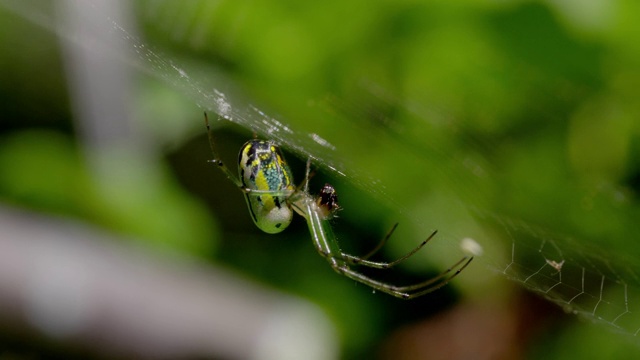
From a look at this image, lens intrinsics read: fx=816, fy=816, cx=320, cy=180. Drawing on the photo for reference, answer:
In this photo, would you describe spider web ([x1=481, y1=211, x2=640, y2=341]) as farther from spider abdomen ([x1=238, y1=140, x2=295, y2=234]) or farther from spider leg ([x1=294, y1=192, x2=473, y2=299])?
spider abdomen ([x1=238, y1=140, x2=295, y2=234])

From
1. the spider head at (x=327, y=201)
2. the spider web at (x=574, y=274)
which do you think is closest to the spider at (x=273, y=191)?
the spider head at (x=327, y=201)

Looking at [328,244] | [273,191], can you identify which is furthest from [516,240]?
[273,191]

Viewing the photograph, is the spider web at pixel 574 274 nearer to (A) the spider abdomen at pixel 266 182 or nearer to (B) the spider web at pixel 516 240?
(B) the spider web at pixel 516 240

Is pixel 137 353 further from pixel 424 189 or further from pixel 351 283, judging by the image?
pixel 424 189

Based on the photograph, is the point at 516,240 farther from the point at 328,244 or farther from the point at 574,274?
the point at 328,244

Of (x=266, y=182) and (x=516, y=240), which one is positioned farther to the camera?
(x=516, y=240)

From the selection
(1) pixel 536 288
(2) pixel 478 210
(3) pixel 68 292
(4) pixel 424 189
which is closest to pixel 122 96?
(3) pixel 68 292
